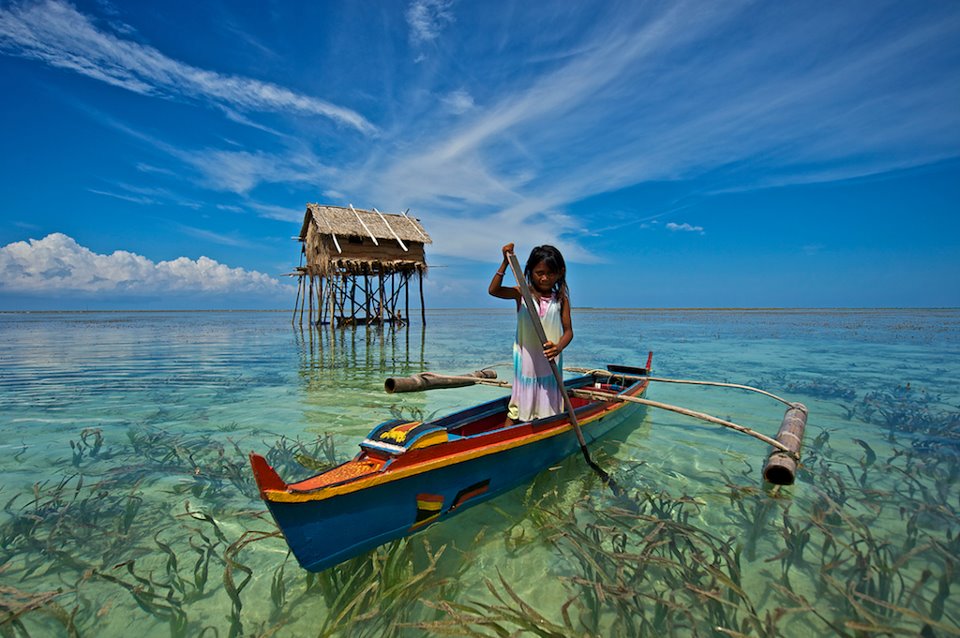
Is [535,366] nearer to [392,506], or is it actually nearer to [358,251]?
[392,506]

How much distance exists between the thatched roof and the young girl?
63.1 ft

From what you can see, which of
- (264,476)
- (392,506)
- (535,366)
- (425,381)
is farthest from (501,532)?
(425,381)

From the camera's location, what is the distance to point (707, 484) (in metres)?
5.00

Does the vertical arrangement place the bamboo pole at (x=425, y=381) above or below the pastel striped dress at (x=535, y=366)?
below

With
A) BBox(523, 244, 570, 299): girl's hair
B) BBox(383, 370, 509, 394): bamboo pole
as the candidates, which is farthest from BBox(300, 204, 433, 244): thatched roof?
BBox(523, 244, 570, 299): girl's hair

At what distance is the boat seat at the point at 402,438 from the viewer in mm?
3221

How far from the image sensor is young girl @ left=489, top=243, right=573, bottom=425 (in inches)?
179

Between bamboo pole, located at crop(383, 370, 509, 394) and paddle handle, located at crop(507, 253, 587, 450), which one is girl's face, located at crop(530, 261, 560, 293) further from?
bamboo pole, located at crop(383, 370, 509, 394)

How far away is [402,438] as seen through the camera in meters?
3.29

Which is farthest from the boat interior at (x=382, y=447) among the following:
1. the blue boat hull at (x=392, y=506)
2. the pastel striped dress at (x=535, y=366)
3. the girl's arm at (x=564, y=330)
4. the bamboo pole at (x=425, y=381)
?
the bamboo pole at (x=425, y=381)

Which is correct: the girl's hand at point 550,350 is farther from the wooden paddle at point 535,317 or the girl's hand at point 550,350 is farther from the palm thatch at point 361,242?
the palm thatch at point 361,242

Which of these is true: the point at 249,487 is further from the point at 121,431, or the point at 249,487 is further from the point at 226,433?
the point at 121,431

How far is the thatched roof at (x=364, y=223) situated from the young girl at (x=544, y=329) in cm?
1922

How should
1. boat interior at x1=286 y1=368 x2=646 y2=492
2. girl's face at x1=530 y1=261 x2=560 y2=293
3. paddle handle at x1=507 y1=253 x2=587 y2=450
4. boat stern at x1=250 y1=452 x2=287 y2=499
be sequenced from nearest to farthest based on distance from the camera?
boat stern at x1=250 y1=452 x2=287 y2=499 < boat interior at x1=286 y1=368 x2=646 y2=492 < paddle handle at x1=507 y1=253 x2=587 y2=450 < girl's face at x1=530 y1=261 x2=560 y2=293
